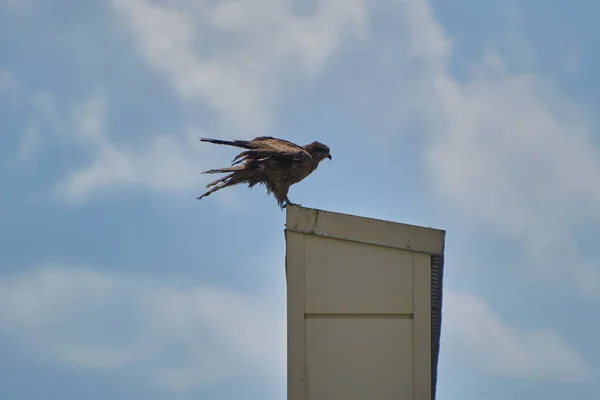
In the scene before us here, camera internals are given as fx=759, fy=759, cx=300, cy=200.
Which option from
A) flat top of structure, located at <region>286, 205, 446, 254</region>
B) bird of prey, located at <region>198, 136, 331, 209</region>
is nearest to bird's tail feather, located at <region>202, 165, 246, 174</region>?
bird of prey, located at <region>198, 136, 331, 209</region>

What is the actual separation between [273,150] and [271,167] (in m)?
0.22

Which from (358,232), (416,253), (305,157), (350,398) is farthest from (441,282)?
(305,157)

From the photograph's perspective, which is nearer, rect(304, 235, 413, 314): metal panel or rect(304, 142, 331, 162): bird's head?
rect(304, 235, 413, 314): metal panel

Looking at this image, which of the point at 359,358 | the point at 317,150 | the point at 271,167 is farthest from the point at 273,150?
the point at 359,358

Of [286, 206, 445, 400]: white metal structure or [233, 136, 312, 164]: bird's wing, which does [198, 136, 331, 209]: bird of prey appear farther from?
[286, 206, 445, 400]: white metal structure

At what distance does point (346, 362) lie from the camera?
4973 mm

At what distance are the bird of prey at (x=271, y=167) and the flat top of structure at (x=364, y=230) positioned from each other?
252cm

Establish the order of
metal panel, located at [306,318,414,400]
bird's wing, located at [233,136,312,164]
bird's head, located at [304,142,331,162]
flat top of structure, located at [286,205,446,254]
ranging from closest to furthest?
1. metal panel, located at [306,318,414,400]
2. flat top of structure, located at [286,205,446,254]
3. bird's wing, located at [233,136,312,164]
4. bird's head, located at [304,142,331,162]

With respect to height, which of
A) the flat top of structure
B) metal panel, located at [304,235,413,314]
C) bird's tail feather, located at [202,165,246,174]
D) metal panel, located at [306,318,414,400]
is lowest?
metal panel, located at [306,318,414,400]

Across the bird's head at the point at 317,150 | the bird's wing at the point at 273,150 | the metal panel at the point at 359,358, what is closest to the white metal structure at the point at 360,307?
the metal panel at the point at 359,358

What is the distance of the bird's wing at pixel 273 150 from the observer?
7.59 metres

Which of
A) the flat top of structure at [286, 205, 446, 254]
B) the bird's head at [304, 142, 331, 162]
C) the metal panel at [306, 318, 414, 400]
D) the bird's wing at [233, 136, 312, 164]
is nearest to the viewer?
the metal panel at [306, 318, 414, 400]

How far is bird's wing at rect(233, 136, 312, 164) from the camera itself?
7.59 metres

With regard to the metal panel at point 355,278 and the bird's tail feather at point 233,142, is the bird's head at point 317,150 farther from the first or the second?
the metal panel at point 355,278
